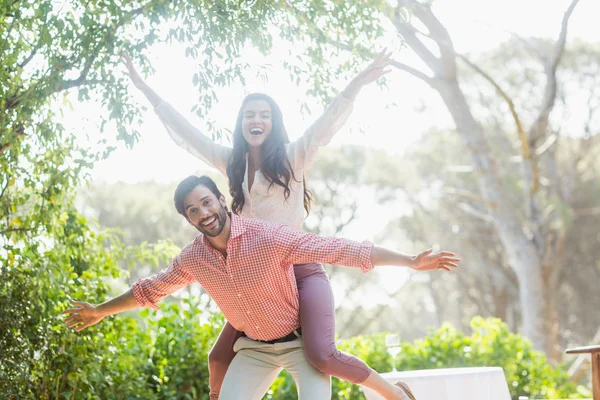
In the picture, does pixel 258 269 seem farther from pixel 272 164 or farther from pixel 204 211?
pixel 272 164

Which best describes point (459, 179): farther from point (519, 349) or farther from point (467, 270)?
point (519, 349)

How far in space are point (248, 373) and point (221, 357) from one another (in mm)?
240

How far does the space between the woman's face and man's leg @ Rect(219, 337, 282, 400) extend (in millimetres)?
779

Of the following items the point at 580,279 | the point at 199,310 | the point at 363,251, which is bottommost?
the point at 363,251

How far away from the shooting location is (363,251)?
268 centimetres

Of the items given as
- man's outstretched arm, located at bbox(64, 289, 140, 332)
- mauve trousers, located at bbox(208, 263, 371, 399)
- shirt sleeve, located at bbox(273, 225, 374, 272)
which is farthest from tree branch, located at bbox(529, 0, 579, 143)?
man's outstretched arm, located at bbox(64, 289, 140, 332)

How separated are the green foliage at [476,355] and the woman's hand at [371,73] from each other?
314cm

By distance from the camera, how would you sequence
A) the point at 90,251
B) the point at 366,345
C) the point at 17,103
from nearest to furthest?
the point at 17,103, the point at 90,251, the point at 366,345

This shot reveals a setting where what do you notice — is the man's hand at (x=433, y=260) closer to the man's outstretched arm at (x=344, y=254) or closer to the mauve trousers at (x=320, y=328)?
the man's outstretched arm at (x=344, y=254)

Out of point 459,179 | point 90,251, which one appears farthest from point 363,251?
point 459,179

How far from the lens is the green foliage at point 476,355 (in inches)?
236

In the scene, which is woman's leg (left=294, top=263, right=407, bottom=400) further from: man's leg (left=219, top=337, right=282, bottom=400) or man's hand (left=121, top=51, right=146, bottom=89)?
man's hand (left=121, top=51, right=146, bottom=89)

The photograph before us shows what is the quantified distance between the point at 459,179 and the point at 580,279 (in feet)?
11.2

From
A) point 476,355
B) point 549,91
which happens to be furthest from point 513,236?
point 476,355
